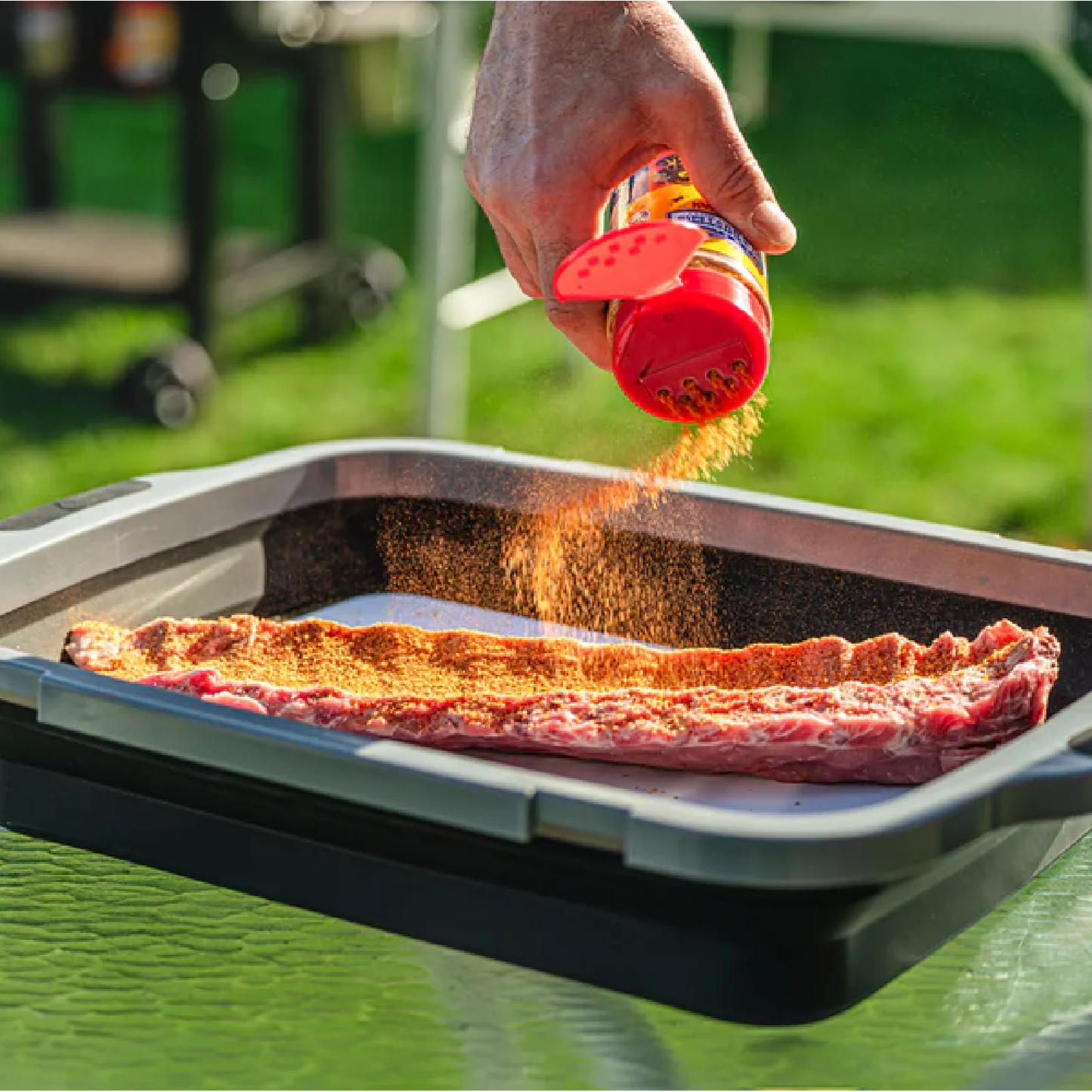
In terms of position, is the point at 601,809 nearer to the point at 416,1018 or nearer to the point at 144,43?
the point at 416,1018

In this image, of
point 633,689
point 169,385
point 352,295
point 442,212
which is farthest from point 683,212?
point 352,295

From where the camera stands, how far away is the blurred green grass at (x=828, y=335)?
3.67 meters

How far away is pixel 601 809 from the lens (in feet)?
3.03

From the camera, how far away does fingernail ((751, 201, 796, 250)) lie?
1.23 meters

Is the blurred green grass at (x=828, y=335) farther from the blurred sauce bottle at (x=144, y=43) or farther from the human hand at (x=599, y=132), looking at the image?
the human hand at (x=599, y=132)

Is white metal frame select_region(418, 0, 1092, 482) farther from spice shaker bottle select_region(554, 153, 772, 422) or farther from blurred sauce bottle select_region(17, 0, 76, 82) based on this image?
spice shaker bottle select_region(554, 153, 772, 422)

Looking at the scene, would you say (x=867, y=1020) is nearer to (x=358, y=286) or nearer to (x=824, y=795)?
(x=824, y=795)

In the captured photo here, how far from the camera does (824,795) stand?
119 centimetres

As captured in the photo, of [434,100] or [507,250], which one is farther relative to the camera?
[434,100]

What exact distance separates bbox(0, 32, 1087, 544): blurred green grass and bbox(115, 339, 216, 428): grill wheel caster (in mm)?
48

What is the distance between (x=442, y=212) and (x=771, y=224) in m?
1.96

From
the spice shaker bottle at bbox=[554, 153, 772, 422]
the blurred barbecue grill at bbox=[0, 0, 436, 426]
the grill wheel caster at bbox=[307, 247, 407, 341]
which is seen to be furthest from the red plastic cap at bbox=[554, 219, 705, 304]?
the grill wheel caster at bbox=[307, 247, 407, 341]


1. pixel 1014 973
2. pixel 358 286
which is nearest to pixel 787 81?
pixel 358 286

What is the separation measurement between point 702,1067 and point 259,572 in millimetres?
750
